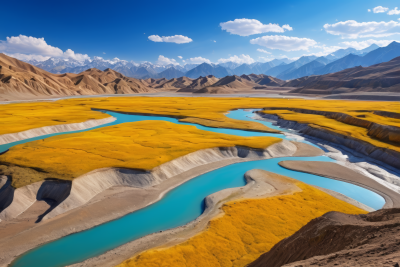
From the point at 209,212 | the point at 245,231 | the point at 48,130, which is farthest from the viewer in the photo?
the point at 48,130

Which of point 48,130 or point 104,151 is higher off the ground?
point 48,130

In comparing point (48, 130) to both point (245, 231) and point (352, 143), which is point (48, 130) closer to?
point (245, 231)

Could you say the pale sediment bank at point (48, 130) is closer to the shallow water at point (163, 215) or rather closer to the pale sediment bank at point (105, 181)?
the pale sediment bank at point (105, 181)

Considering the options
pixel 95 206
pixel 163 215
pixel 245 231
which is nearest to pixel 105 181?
pixel 95 206

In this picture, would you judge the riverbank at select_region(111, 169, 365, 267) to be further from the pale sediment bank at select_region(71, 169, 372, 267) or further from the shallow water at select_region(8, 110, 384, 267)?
the shallow water at select_region(8, 110, 384, 267)

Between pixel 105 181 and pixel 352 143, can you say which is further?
pixel 352 143

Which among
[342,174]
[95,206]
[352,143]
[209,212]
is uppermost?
[352,143]

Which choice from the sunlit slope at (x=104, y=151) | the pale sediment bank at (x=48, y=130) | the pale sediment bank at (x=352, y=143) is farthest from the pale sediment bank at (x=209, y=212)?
the pale sediment bank at (x=48, y=130)

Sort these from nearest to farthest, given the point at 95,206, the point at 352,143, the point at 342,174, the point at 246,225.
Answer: the point at 246,225, the point at 95,206, the point at 342,174, the point at 352,143
